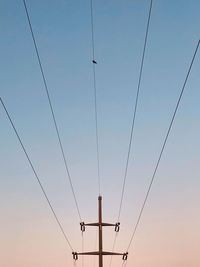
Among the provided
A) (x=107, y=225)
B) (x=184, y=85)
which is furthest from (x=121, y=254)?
(x=184, y=85)

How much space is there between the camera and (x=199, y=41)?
10.5 m

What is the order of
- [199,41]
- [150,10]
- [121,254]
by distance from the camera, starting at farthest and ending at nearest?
[121,254] → [150,10] → [199,41]

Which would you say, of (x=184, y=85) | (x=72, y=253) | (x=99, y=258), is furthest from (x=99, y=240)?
(x=184, y=85)

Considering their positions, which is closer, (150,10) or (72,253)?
(150,10)

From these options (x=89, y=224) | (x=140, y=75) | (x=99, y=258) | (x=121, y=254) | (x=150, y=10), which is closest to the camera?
(x=150, y=10)

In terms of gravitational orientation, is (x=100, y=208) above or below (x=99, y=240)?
above

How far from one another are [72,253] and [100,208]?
4.32 metres

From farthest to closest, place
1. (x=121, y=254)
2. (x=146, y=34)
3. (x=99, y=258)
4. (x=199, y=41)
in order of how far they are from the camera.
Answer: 1. (x=121, y=254)
2. (x=99, y=258)
3. (x=146, y=34)
4. (x=199, y=41)

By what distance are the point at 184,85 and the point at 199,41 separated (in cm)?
192

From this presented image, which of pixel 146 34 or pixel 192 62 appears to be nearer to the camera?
pixel 192 62

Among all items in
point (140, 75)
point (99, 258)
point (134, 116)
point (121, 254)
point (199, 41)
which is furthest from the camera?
point (121, 254)

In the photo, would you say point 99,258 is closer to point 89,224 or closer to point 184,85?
point 89,224

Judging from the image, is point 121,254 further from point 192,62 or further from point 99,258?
point 192,62

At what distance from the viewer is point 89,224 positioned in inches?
1185
